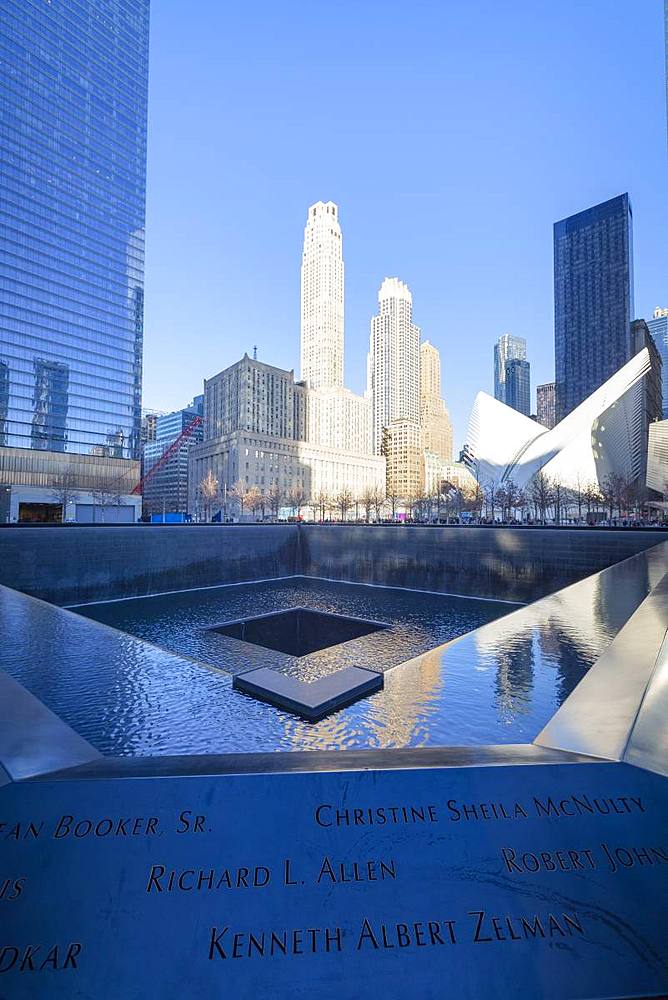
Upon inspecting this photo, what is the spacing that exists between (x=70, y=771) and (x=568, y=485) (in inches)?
2511

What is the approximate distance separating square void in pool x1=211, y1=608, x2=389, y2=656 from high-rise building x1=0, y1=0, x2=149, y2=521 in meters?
38.7

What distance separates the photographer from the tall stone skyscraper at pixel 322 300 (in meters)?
141

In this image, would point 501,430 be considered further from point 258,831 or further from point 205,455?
point 258,831

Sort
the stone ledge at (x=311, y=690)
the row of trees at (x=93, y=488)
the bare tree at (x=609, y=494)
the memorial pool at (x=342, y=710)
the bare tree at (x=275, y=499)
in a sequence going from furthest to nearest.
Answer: the bare tree at (x=275, y=499) → the row of trees at (x=93, y=488) → the bare tree at (x=609, y=494) → the stone ledge at (x=311, y=690) → the memorial pool at (x=342, y=710)

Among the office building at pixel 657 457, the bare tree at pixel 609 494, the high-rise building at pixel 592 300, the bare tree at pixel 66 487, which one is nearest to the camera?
the bare tree at pixel 609 494

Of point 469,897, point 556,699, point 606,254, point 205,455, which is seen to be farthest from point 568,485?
point 606,254

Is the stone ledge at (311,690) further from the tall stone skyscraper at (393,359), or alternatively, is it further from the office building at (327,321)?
the tall stone skyscraper at (393,359)

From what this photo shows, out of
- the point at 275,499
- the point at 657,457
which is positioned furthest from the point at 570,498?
the point at 275,499

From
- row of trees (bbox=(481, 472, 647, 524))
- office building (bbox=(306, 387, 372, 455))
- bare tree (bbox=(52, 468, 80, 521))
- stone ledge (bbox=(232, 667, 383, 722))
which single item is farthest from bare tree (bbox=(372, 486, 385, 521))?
stone ledge (bbox=(232, 667, 383, 722))

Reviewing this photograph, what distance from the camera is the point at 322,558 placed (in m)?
32.9

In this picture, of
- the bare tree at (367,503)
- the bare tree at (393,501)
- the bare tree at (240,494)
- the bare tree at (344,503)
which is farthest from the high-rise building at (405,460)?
the bare tree at (344,503)

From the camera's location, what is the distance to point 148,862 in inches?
97.6

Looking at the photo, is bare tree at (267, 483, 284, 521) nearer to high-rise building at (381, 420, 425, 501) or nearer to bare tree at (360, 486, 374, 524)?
bare tree at (360, 486, 374, 524)

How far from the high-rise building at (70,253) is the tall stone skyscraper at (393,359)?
123345 millimetres
